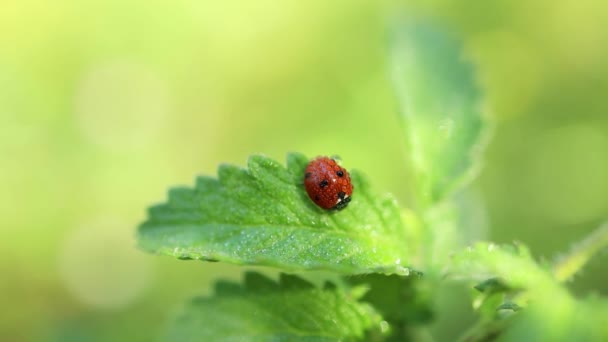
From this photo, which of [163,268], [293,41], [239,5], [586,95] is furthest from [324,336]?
→ [239,5]

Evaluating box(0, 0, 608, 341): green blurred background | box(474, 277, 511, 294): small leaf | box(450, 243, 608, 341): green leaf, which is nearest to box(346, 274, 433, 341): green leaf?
box(450, 243, 608, 341): green leaf

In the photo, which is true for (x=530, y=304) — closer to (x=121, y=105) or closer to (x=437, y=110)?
(x=437, y=110)

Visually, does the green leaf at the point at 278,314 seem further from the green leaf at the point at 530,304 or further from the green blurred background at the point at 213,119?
the green blurred background at the point at 213,119

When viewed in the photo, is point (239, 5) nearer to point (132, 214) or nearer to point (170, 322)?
point (132, 214)

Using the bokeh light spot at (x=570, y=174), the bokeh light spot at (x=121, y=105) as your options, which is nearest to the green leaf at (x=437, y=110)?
the bokeh light spot at (x=570, y=174)

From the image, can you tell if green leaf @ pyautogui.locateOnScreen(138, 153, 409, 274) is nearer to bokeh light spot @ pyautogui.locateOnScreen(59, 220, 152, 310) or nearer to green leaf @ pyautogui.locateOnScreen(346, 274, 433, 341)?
green leaf @ pyautogui.locateOnScreen(346, 274, 433, 341)

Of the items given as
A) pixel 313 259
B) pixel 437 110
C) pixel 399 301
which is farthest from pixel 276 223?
pixel 437 110
